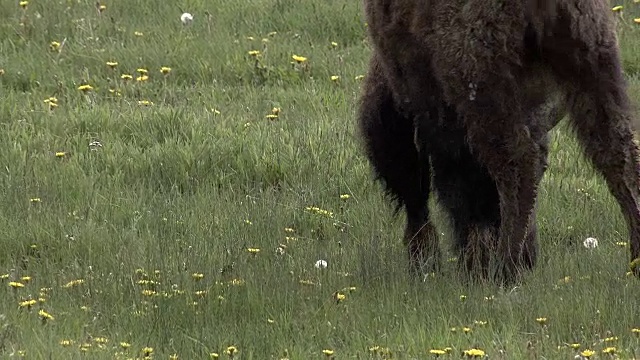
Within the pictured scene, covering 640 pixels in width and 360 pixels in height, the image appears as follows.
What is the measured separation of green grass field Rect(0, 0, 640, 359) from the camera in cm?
514

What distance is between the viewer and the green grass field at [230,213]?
5.14 meters

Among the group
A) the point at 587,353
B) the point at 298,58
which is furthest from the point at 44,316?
the point at 298,58

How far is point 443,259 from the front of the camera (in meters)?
6.55

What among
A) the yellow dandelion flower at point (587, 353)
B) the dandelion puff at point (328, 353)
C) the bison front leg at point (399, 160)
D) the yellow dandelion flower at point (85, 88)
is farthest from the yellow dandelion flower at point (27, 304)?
the yellow dandelion flower at point (85, 88)

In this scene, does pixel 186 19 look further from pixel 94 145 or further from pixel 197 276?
pixel 197 276

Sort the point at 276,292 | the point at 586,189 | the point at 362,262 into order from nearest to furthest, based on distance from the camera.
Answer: the point at 276,292 → the point at 362,262 → the point at 586,189

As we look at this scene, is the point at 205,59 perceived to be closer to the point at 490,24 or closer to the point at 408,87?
the point at 408,87

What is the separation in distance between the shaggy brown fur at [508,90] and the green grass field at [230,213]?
15.4 inches

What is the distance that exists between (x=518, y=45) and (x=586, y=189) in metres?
2.85

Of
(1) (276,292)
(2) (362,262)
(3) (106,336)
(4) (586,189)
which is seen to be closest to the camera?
(3) (106,336)

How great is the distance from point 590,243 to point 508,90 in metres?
1.87

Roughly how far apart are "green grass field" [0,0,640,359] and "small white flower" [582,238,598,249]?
10cm

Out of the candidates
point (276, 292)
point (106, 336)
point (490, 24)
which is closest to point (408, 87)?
point (490, 24)

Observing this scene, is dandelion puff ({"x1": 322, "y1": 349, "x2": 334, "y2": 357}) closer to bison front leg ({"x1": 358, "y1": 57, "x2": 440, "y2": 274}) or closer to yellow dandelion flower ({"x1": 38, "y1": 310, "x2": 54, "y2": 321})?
yellow dandelion flower ({"x1": 38, "y1": 310, "x2": 54, "y2": 321})
